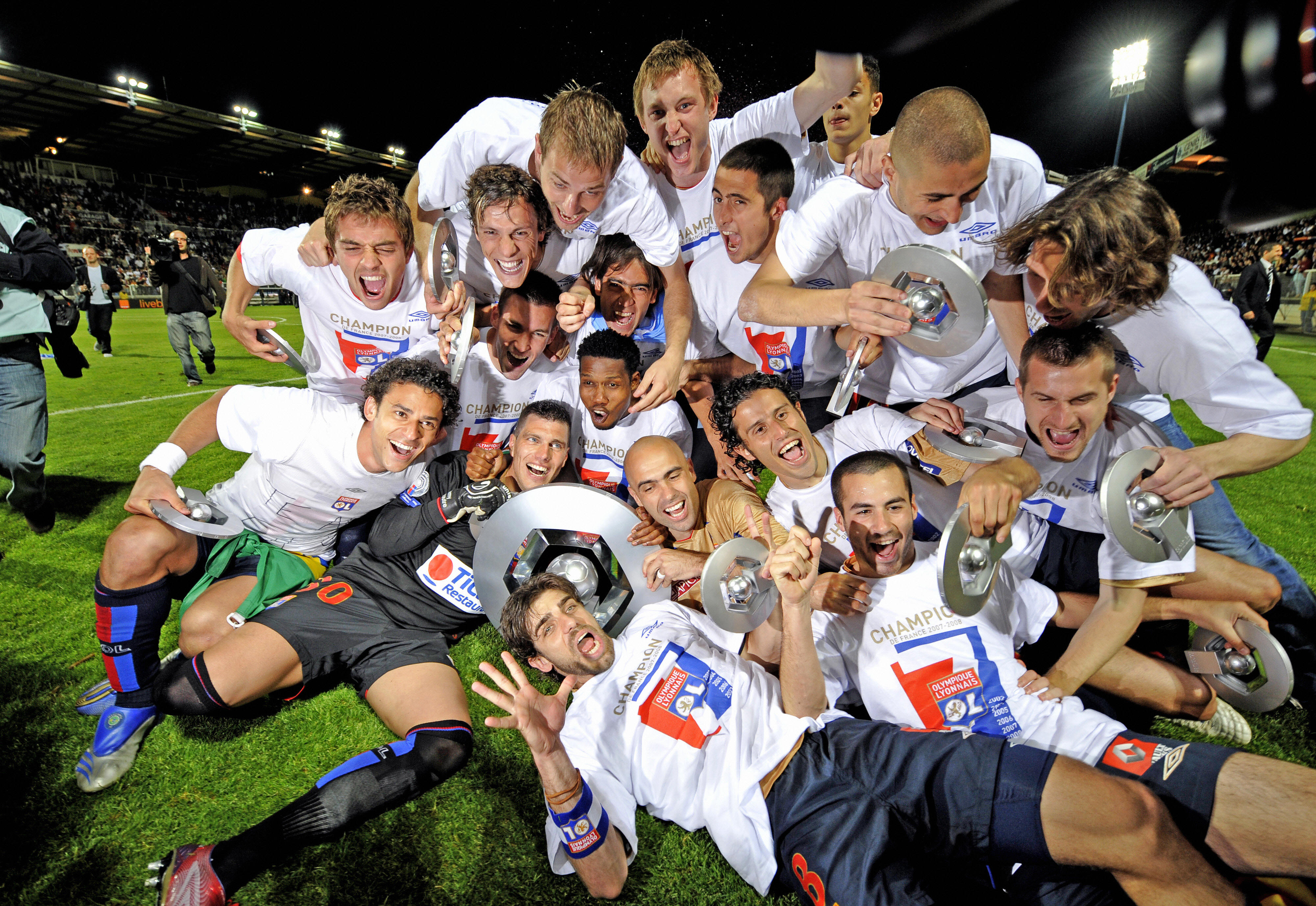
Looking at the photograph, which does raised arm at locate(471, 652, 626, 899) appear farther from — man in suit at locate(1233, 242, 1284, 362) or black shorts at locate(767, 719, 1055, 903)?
man in suit at locate(1233, 242, 1284, 362)

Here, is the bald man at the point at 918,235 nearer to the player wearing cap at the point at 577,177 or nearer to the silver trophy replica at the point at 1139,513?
the player wearing cap at the point at 577,177

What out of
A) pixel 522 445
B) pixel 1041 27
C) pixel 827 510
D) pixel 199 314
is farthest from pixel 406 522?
pixel 199 314

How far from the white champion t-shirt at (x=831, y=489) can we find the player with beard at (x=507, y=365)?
1679 mm

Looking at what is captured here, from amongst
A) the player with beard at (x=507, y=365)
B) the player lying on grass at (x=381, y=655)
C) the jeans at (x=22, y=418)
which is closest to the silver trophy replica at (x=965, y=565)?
the player lying on grass at (x=381, y=655)

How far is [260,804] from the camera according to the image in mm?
2498

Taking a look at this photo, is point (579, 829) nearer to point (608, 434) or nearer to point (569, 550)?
point (569, 550)

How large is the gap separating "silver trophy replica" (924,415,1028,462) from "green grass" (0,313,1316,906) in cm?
139

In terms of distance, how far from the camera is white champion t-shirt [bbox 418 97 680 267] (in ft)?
11.5

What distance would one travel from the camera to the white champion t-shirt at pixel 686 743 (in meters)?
2.14

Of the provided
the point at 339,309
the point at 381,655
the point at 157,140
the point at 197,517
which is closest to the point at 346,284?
the point at 339,309

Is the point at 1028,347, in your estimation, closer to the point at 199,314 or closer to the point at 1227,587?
the point at 1227,587

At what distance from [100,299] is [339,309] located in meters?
12.8

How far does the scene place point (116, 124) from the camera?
1296 inches

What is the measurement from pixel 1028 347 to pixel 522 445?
2.47 meters
